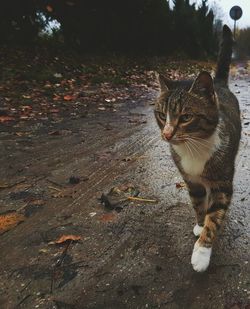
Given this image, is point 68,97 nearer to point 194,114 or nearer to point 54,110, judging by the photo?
point 54,110

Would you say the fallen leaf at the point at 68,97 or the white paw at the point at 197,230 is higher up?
the fallen leaf at the point at 68,97

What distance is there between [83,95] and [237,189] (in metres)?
5.37

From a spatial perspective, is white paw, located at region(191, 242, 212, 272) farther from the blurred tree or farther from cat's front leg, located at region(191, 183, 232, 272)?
the blurred tree

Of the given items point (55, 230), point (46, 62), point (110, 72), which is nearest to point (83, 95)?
point (46, 62)

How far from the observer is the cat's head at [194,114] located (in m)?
2.53

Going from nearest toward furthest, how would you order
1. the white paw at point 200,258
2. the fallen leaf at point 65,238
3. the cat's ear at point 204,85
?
the white paw at point 200,258 < the cat's ear at point 204,85 < the fallen leaf at point 65,238

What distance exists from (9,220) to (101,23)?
39.6ft

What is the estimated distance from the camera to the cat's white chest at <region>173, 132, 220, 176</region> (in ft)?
8.43

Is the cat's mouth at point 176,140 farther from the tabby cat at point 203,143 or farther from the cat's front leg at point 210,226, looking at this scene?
the cat's front leg at point 210,226

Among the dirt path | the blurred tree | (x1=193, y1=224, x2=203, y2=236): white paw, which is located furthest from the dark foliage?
the blurred tree

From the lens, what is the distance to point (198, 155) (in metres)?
2.59

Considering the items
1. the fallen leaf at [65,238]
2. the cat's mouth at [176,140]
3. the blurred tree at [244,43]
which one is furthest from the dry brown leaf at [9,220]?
the blurred tree at [244,43]

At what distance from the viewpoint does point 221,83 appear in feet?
11.8

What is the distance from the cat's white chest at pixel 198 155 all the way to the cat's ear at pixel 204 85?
0.93 ft
